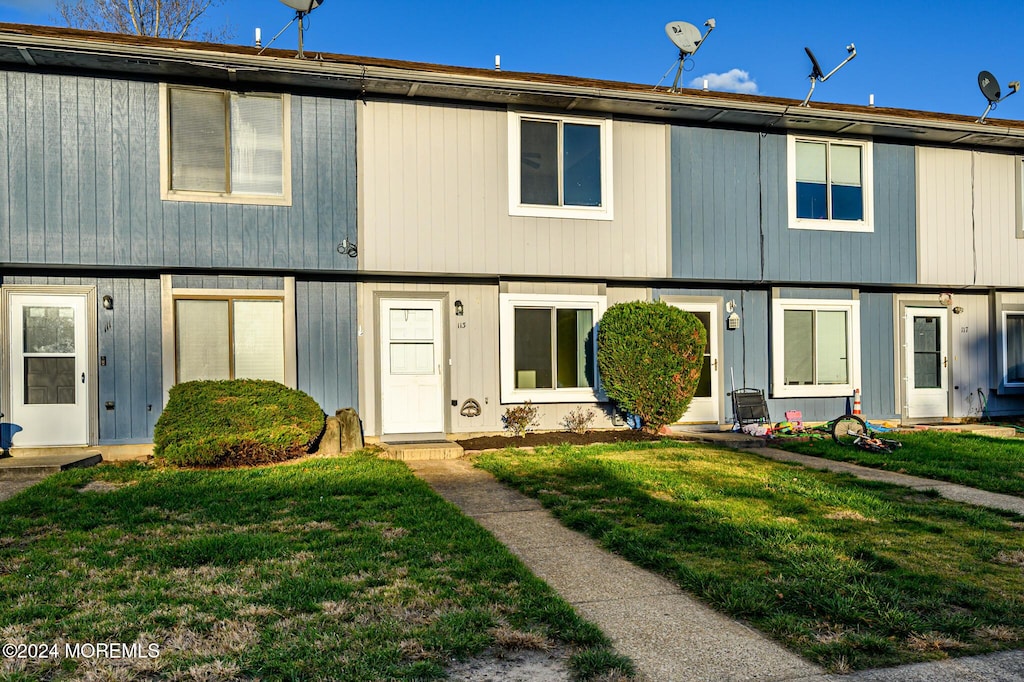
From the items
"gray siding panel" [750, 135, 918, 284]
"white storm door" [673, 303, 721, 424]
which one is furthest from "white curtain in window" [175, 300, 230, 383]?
"gray siding panel" [750, 135, 918, 284]

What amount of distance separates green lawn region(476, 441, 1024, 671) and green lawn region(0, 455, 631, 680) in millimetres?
1063

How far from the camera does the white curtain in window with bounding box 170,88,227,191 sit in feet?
33.7

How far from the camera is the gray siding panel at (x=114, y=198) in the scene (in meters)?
9.71

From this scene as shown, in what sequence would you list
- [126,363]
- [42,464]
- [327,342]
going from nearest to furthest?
[42,464] → [126,363] → [327,342]

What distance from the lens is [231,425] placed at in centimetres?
927

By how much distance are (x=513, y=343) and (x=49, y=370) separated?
6.57 m

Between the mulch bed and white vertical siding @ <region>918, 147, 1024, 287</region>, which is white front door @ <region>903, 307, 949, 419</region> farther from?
the mulch bed

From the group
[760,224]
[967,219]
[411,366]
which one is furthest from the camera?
[967,219]

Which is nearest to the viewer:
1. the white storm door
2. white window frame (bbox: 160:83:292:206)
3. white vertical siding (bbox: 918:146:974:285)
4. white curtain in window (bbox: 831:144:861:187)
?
white window frame (bbox: 160:83:292:206)

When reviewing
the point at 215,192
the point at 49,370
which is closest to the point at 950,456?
the point at 215,192

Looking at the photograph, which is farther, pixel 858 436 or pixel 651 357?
pixel 651 357

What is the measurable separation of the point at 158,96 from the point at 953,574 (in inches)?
415

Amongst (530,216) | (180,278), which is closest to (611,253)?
(530,216)

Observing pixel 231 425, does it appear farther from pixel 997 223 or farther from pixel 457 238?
pixel 997 223
